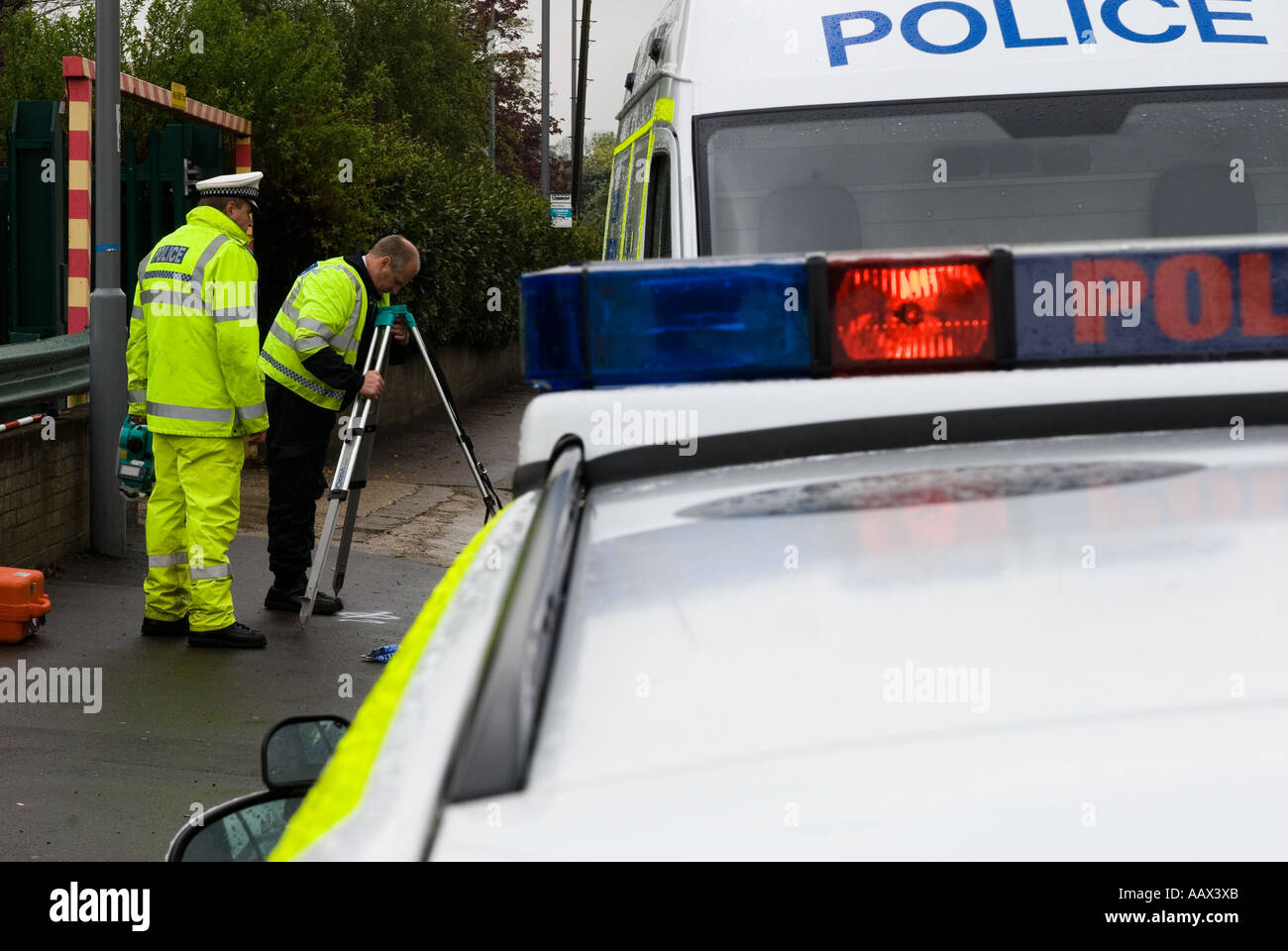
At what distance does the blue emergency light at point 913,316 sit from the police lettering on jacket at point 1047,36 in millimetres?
3872

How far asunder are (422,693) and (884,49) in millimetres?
4720

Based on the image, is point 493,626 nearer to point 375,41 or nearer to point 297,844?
point 297,844

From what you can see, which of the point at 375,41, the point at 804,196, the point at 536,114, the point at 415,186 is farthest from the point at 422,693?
the point at 536,114

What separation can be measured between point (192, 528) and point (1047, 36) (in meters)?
4.10

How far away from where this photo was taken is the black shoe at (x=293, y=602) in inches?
325

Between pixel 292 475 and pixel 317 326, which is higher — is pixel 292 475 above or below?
below

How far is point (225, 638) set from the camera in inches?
289

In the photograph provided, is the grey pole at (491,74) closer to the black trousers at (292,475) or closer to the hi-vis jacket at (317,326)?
the black trousers at (292,475)

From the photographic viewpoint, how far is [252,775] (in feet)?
18.1

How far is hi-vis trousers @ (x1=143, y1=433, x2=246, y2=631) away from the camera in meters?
7.29

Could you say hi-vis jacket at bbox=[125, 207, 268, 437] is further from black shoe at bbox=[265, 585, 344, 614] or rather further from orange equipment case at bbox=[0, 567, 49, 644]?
black shoe at bbox=[265, 585, 344, 614]

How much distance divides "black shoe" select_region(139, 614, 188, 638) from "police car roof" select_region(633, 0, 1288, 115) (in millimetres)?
3566

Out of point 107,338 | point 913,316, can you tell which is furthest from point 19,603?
point 913,316

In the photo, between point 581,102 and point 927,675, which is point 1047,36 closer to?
point 927,675
